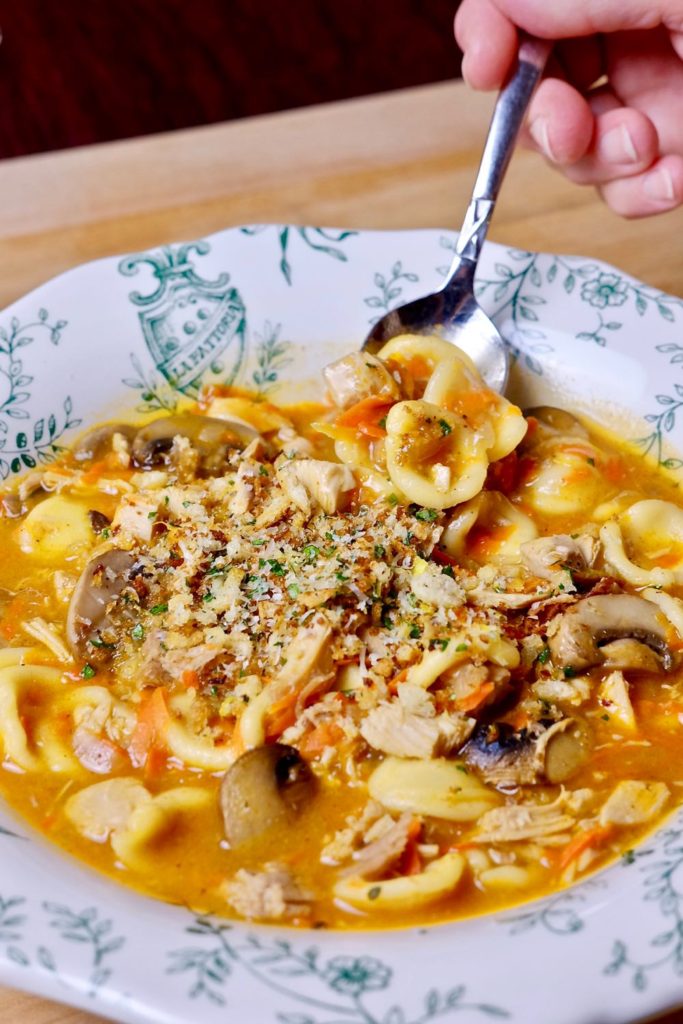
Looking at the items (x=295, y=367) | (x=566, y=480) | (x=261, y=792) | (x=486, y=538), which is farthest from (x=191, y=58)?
(x=261, y=792)

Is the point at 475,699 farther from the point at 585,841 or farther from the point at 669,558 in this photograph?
the point at 669,558

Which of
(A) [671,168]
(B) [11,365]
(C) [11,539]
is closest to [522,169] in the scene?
(A) [671,168]

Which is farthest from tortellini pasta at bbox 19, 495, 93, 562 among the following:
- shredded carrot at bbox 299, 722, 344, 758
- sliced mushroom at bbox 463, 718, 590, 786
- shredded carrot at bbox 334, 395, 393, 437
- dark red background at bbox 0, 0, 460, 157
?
dark red background at bbox 0, 0, 460, 157

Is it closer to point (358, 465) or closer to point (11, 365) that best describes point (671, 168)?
point (358, 465)

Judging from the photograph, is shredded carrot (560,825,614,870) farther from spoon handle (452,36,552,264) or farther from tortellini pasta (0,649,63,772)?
spoon handle (452,36,552,264)

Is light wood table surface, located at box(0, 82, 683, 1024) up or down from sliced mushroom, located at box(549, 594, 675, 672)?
up

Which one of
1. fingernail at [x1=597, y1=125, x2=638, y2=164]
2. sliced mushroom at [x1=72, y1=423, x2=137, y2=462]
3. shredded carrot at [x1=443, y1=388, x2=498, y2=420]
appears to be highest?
fingernail at [x1=597, y1=125, x2=638, y2=164]
